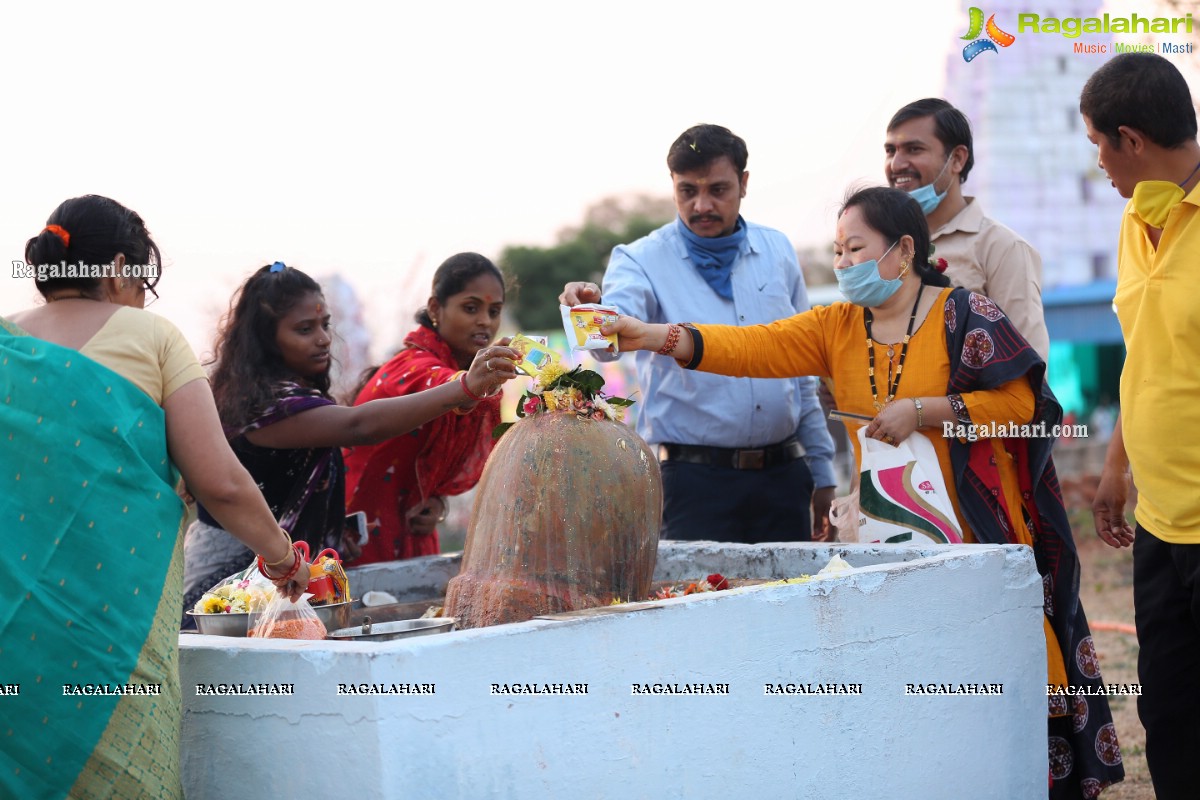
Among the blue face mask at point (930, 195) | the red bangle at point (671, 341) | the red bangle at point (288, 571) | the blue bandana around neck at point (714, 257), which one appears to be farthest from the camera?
the blue bandana around neck at point (714, 257)

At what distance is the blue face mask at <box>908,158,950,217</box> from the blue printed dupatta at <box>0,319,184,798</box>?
3017 mm

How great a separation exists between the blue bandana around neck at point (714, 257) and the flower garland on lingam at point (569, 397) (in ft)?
4.47

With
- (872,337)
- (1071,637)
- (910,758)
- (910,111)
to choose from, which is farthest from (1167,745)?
(910,111)

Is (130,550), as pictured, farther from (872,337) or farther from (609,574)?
(872,337)

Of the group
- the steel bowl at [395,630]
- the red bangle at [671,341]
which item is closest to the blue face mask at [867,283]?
the red bangle at [671,341]

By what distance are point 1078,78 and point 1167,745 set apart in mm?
23325

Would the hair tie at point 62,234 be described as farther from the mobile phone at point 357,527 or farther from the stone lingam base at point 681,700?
the mobile phone at point 357,527

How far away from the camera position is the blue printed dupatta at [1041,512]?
402cm

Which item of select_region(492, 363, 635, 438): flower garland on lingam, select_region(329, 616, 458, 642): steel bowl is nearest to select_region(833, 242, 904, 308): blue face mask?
select_region(492, 363, 635, 438): flower garland on lingam

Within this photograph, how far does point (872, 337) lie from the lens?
4207 millimetres

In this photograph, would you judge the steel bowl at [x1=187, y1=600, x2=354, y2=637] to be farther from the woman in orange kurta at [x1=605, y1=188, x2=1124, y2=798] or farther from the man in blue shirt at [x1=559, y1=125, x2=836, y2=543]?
the man in blue shirt at [x1=559, y1=125, x2=836, y2=543]

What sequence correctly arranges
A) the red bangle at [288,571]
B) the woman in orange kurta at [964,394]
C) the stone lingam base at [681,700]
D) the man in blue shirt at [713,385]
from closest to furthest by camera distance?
the stone lingam base at [681,700], the red bangle at [288,571], the woman in orange kurta at [964,394], the man in blue shirt at [713,385]

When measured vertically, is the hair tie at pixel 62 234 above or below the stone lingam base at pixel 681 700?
above

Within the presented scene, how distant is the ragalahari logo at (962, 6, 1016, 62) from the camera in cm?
638
